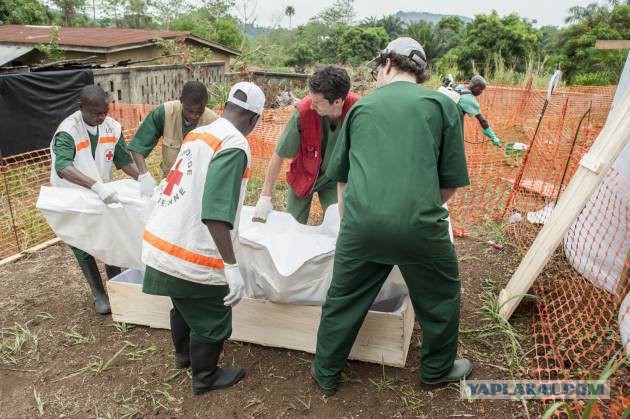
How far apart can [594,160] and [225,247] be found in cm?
211

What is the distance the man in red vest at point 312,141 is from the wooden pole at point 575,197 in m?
1.34

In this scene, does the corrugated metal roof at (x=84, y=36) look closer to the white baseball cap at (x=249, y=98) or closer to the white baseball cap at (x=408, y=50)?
the white baseball cap at (x=249, y=98)

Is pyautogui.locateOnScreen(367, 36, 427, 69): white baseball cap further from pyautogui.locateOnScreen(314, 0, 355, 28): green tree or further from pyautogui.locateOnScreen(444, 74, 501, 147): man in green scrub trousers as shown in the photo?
pyautogui.locateOnScreen(314, 0, 355, 28): green tree

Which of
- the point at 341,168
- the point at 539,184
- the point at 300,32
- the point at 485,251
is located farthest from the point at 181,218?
the point at 300,32

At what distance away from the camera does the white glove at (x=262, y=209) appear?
122 inches

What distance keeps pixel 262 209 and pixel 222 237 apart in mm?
971

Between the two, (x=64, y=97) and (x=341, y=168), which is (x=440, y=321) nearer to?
(x=341, y=168)

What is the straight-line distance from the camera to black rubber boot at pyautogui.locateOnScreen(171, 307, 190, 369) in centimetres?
274

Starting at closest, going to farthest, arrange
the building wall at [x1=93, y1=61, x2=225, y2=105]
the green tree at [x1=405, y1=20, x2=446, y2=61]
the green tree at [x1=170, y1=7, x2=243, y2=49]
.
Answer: the building wall at [x1=93, y1=61, x2=225, y2=105] < the green tree at [x1=170, y1=7, x2=243, y2=49] < the green tree at [x1=405, y1=20, x2=446, y2=61]

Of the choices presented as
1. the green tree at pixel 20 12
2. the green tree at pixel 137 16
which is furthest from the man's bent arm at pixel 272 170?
the green tree at pixel 137 16

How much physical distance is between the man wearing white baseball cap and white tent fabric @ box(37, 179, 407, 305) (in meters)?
0.30

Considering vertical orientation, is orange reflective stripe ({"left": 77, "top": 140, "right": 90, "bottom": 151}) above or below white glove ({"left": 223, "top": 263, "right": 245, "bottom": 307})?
above

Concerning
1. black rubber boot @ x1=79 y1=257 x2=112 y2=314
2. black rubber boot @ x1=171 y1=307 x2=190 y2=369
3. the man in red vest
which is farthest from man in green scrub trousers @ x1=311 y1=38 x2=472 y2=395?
black rubber boot @ x1=79 y1=257 x2=112 y2=314

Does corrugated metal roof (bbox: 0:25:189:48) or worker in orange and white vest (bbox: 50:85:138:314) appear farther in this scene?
corrugated metal roof (bbox: 0:25:189:48)
